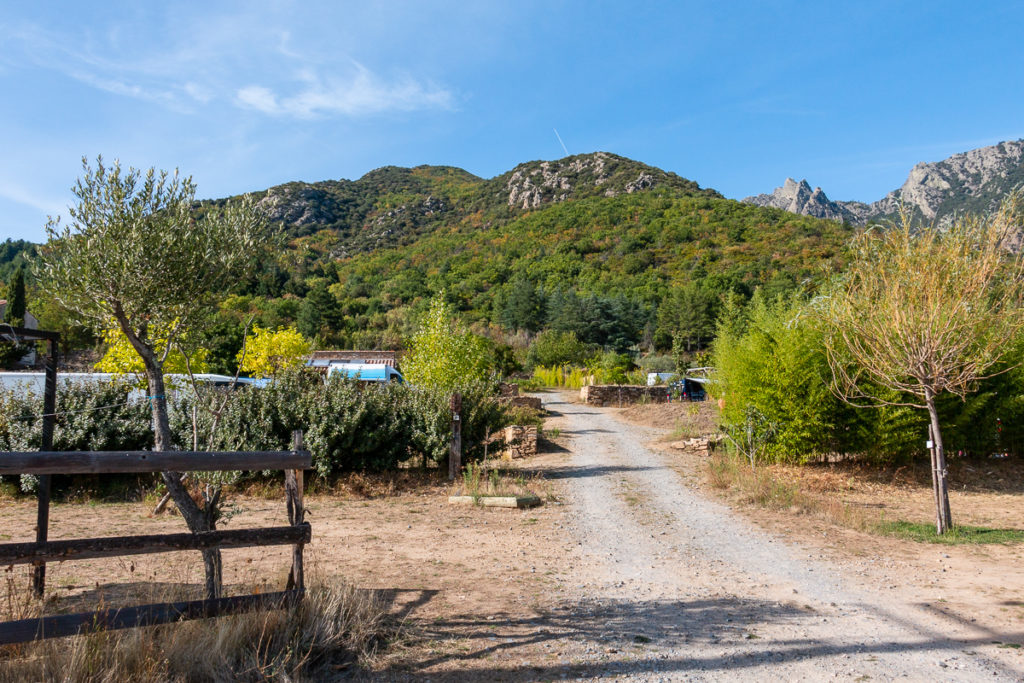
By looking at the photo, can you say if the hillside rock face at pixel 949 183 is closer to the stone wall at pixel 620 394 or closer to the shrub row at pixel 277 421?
the stone wall at pixel 620 394

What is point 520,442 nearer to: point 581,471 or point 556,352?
point 581,471

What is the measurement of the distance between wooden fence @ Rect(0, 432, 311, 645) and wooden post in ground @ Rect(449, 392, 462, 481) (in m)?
7.10

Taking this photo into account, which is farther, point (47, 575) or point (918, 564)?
point (918, 564)

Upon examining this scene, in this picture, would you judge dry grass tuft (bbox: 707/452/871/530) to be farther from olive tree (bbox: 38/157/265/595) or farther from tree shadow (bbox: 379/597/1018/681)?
olive tree (bbox: 38/157/265/595)

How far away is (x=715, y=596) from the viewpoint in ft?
18.5

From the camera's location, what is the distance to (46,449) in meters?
5.52

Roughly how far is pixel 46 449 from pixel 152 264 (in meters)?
2.08

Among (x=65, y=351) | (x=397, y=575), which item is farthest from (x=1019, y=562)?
(x=65, y=351)

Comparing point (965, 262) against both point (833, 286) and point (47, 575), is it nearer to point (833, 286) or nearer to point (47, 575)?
point (833, 286)

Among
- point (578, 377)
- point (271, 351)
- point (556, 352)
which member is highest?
point (556, 352)

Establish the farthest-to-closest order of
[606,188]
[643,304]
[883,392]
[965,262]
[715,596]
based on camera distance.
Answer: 1. [606,188]
2. [643,304]
3. [883,392]
4. [965,262]
5. [715,596]

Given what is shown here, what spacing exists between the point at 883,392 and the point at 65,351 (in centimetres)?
4111

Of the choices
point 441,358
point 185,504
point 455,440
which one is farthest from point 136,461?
point 441,358

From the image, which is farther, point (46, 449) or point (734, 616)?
point (46, 449)
